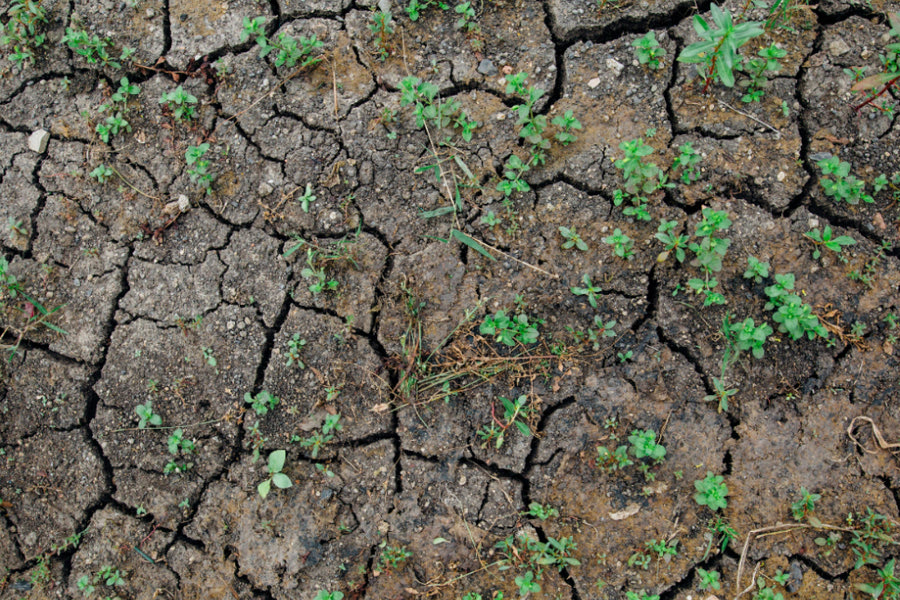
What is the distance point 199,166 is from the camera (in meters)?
2.91

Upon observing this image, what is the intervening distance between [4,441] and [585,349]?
2827 millimetres

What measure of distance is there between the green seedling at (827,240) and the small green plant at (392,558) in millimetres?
2291

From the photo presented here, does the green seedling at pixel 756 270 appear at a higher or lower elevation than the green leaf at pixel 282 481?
higher

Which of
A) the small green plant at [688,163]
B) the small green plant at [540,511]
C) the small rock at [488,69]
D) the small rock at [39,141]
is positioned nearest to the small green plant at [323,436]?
the small green plant at [540,511]

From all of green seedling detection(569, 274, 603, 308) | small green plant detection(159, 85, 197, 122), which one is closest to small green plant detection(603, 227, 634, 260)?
green seedling detection(569, 274, 603, 308)

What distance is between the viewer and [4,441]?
9.17 feet

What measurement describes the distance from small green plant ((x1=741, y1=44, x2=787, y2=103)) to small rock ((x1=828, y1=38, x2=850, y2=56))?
Answer: 10.0 inches

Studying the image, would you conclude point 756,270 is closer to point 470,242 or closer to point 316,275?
point 470,242

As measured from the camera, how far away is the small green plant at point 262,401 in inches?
105

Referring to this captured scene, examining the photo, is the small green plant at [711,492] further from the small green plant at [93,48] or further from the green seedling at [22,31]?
the green seedling at [22,31]

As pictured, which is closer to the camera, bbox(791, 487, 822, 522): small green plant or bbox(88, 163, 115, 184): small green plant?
bbox(791, 487, 822, 522): small green plant

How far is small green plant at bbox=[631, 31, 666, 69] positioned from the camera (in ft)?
9.15

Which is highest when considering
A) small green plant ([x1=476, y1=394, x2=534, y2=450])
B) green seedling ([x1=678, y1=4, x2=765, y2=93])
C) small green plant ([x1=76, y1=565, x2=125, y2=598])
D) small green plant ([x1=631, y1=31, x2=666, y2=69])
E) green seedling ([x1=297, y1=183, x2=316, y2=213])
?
green seedling ([x1=678, y1=4, x2=765, y2=93])

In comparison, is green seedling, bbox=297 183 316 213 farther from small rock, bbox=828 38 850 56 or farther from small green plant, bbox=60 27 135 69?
small rock, bbox=828 38 850 56
